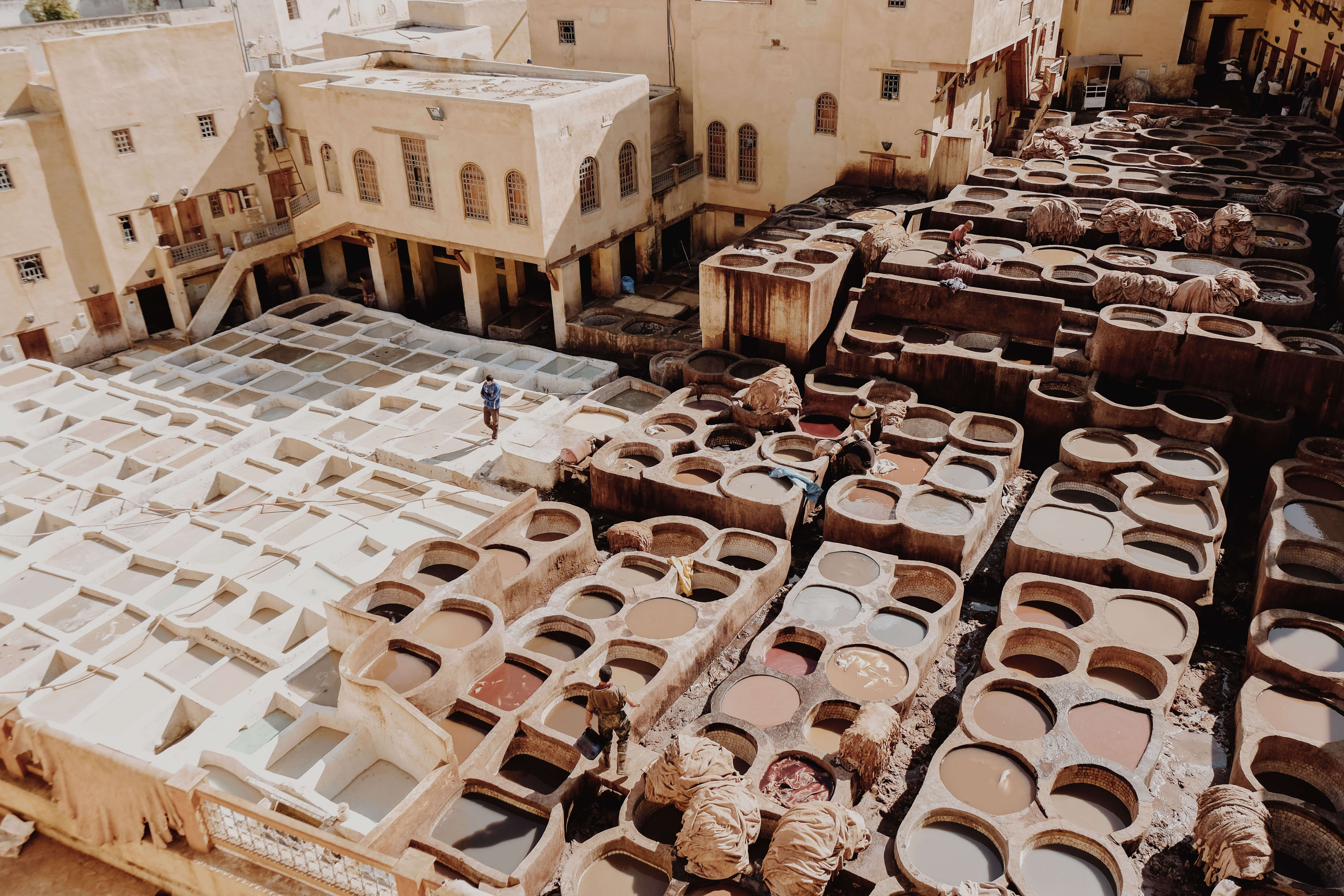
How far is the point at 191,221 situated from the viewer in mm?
31031

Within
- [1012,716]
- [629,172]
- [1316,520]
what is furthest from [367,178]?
[1316,520]

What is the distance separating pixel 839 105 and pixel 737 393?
1137cm

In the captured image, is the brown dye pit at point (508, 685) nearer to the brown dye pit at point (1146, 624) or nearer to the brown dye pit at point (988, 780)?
the brown dye pit at point (988, 780)

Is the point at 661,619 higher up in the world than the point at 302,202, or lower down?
lower down

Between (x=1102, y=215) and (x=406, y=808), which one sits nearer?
(x=406, y=808)

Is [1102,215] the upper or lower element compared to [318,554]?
upper

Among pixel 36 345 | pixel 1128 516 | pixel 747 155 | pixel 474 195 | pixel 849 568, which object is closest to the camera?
pixel 849 568

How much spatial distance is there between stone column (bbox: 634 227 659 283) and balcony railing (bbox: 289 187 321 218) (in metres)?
10.6

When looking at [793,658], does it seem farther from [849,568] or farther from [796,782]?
[796,782]

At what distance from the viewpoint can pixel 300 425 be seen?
25.1 m

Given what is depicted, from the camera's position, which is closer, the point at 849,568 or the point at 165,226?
the point at 849,568

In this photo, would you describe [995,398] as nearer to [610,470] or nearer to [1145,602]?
[1145,602]

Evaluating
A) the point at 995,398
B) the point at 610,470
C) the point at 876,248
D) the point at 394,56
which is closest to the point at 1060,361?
the point at 995,398

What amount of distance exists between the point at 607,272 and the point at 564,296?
2.33 metres
